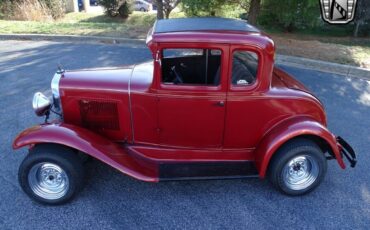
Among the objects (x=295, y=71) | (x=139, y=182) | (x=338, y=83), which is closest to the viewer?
(x=139, y=182)

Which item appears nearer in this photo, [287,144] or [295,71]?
[287,144]

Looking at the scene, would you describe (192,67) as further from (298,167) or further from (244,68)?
(298,167)

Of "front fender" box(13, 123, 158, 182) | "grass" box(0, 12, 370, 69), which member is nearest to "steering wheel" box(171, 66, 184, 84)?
"front fender" box(13, 123, 158, 182)

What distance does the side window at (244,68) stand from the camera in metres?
3.25

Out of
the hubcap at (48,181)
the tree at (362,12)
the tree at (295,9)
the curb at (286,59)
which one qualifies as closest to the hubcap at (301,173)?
the hubcap at (48,181)

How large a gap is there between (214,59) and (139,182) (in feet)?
5.30

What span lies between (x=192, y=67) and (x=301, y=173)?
169 cm

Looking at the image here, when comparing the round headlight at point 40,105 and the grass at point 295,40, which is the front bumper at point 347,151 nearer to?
the round headlight at point 40,105

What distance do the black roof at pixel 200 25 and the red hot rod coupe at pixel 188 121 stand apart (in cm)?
1

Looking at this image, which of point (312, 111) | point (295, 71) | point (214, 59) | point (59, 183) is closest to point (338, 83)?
point (295, 71)

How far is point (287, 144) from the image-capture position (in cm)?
344

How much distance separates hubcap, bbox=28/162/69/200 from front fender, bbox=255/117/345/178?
79.0 inches

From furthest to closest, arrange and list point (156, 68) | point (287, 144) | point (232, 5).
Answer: point (232, 5)
point (287, 144)
point (156, 68)

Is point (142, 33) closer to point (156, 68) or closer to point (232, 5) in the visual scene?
point (232, 5)
